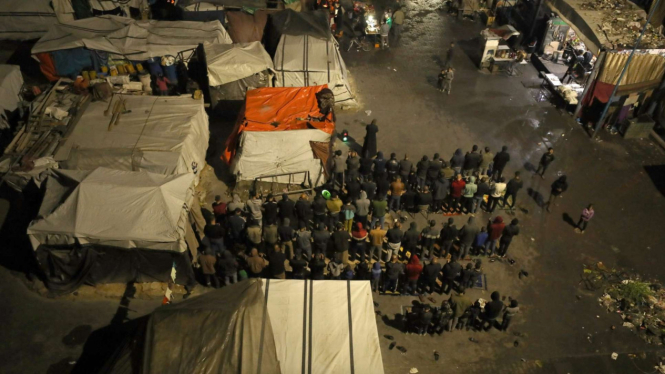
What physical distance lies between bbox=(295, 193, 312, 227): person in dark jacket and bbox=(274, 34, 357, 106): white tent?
6.78 metres

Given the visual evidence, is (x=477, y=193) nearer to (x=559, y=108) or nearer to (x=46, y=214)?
(x=559, y=108)

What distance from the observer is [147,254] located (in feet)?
40.9

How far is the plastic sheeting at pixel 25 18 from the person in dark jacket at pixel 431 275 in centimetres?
2127

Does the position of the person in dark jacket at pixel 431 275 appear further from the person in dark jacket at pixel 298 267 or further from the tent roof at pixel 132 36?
the tent roof at pixel 132 36

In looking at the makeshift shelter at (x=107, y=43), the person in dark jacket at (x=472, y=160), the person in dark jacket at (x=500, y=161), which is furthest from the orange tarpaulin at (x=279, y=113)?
the person in dark jacket at (x=500, y=161)

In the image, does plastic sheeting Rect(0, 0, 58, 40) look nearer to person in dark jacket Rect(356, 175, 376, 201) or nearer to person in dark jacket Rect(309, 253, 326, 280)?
person in dark jacket Rect(356, 175, 376, 201)

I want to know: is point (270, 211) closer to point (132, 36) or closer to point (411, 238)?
point (411, 238)

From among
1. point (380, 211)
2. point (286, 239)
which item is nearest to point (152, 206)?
point (286, 239)

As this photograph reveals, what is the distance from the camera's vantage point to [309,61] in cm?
1891

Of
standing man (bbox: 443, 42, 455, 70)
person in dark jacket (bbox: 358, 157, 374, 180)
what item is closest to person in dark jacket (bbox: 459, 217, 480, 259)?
person in dark jacket (bbox: 358, 157, 374, 180)

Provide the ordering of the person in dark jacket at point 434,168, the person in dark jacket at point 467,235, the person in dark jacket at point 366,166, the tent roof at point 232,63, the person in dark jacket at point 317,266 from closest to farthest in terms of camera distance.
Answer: the person in dark jacket at point 317,266 → the person in dark jacket at point 467,235 → the person in dark jacket at point 434,168 → the person in dark jacket at point 366,166 → the tent roof at point 232,63

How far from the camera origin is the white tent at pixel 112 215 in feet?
39.7

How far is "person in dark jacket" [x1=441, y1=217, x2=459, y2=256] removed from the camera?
1311 centimetres

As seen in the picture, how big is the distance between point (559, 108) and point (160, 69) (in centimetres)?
1666
